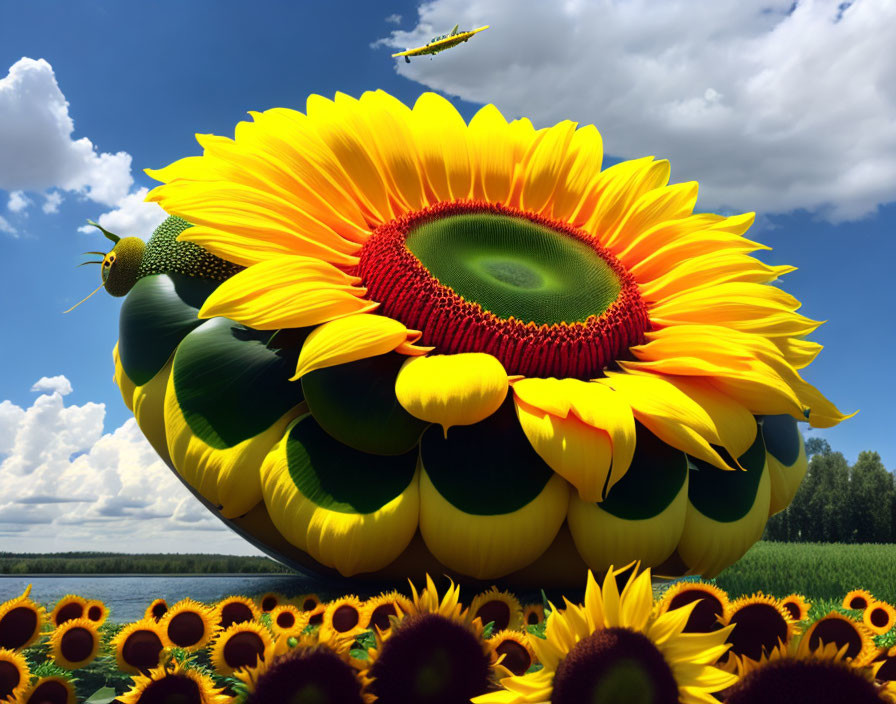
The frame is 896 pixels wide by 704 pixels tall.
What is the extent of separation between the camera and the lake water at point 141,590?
6418mm

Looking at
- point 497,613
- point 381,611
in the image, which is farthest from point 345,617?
point 497,613

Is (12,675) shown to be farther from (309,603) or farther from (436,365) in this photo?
(436,365)

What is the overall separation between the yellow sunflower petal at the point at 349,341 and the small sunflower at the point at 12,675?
199 centimetres

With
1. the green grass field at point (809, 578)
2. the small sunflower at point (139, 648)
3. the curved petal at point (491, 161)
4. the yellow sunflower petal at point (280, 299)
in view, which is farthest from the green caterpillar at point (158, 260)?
the green grass field at point (809, 578)

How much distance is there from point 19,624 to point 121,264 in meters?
4.21

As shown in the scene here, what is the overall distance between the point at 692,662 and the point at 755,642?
64cm

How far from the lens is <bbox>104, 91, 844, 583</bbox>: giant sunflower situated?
16.2ft

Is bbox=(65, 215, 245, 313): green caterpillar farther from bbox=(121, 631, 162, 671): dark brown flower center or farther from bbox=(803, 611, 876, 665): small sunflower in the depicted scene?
bbox=(803, 611, 876, 665): small sunflower

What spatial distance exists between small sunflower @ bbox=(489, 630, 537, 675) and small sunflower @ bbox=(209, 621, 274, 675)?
0.92 m

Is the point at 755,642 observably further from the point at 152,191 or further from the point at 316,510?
the point at 152,191

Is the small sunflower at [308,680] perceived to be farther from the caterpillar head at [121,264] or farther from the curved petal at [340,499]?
the caterpillar head at [121,264]

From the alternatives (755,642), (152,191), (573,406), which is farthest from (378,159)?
(755,642)

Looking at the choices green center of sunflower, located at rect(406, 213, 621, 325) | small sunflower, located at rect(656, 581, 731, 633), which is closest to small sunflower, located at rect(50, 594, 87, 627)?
green center of sunflower, located at rect(406, 213, 621, 325)

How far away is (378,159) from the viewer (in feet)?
22.3
